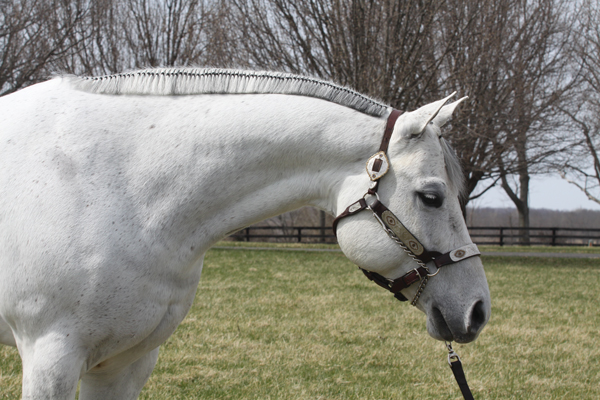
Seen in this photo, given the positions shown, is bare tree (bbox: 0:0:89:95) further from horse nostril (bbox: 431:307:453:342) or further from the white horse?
horse nostril (bbox: 431:307:453:342)

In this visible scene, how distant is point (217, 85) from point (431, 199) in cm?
99

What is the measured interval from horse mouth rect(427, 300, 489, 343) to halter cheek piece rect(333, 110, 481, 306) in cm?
15

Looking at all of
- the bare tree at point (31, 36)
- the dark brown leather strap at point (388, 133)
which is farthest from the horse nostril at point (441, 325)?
the bare tree at point (31, 36)

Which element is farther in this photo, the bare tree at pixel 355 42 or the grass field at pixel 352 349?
the bare tree at pixel 355 42

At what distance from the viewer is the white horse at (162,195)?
177 centimetres

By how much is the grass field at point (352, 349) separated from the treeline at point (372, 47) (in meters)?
6.06

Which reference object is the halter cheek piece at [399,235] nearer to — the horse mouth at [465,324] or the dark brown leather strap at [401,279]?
the dark brown leather strap at [401,279]

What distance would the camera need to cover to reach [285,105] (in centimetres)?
208

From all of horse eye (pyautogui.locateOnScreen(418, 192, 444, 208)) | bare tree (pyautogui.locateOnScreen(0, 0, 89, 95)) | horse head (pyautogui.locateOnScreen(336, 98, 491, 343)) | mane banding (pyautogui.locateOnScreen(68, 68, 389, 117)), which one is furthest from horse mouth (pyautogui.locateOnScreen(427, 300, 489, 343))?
bare tree (pyautogui.locateOnScreen(0, 0, 89, 95))

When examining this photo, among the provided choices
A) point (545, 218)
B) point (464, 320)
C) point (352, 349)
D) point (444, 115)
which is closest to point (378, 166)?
point (444, 115)

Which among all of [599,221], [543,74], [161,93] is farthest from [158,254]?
[599,221]

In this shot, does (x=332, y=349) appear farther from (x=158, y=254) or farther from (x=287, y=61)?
(x=287, y=61)

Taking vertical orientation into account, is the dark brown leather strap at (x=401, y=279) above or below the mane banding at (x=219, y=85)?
below

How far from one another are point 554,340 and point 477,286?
15.3ft
